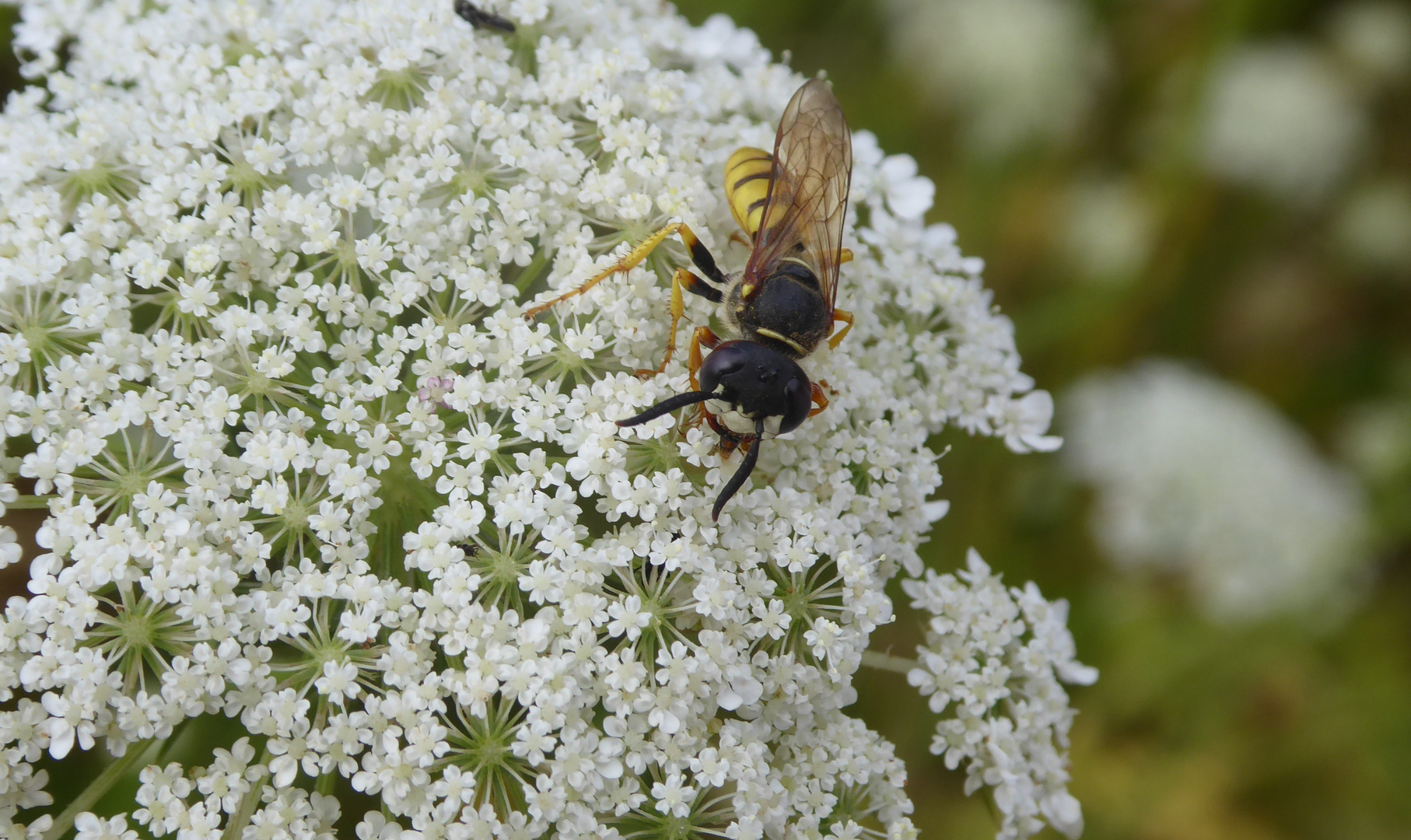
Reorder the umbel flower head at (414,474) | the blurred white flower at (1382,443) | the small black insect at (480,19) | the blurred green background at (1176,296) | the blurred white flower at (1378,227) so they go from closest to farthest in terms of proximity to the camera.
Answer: the umbel flower head at (414,474) → the small black insect at (480,19) → the blurred green background at (1176,296) → the blurred white flower at (1382,443) → the blurred white flower at (1378,227)

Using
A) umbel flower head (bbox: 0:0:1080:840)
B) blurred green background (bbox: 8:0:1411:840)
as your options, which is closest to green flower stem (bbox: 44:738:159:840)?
umbel flower head (bbox: 0:0:1080:840)

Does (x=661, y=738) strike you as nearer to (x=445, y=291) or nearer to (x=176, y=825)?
(x=176, y=825)

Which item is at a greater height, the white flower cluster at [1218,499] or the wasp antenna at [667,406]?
the white flower cluster at [1218,499]

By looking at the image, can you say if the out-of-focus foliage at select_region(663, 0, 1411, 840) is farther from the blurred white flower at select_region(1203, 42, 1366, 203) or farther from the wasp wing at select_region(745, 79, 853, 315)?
the wasp wing at select_region(745, 79, 853, 315)

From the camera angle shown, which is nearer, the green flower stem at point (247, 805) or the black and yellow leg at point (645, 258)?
the green flower stem at point (247, 805)

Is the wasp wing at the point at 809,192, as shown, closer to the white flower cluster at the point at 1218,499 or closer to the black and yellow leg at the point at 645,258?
the black and yellow leg at the point at 645,258

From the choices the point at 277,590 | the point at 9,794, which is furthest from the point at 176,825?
the point at 277,590

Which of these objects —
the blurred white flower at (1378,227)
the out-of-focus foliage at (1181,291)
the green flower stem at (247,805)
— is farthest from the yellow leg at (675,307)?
the blurred white flower at (1378,227)

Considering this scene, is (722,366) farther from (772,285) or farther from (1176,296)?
(1176,296)
